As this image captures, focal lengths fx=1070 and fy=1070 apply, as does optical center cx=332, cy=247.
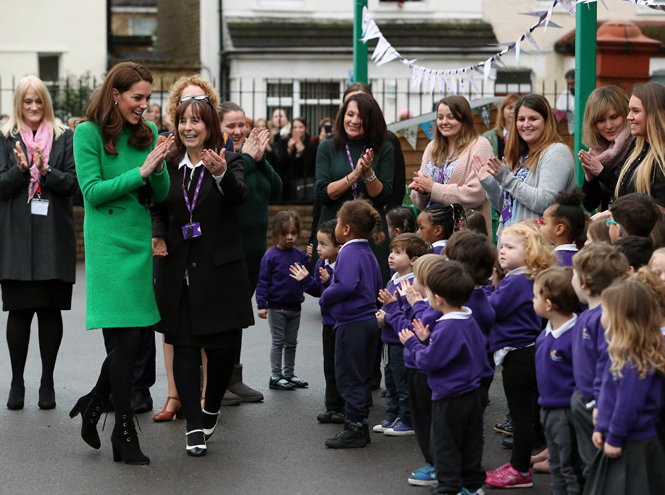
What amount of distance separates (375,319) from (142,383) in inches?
69.4

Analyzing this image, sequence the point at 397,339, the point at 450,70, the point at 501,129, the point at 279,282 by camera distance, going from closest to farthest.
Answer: the point at 397,339, the point at 279,282, the point at 450,70, the point at 501,129

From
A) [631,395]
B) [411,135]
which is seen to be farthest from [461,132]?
[411,135]

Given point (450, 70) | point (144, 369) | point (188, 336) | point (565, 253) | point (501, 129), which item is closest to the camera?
point (565, 253)

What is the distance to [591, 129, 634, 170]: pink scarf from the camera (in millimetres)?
6438

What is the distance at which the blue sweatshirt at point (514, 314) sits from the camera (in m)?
5.33

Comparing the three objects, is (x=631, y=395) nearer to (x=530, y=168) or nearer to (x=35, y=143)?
(x=530, y=168)

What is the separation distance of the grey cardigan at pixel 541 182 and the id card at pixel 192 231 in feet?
6.15

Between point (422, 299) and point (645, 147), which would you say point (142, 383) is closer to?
point (422, 299)

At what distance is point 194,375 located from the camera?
5.89 m

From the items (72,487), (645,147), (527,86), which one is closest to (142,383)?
(72,487)

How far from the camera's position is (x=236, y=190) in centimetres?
590

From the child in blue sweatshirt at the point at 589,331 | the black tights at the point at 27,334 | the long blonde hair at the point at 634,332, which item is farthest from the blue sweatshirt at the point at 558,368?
the black tights at the point at 27,334

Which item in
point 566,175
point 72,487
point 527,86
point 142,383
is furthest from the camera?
point 527,86

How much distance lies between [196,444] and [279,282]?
1962 mm
